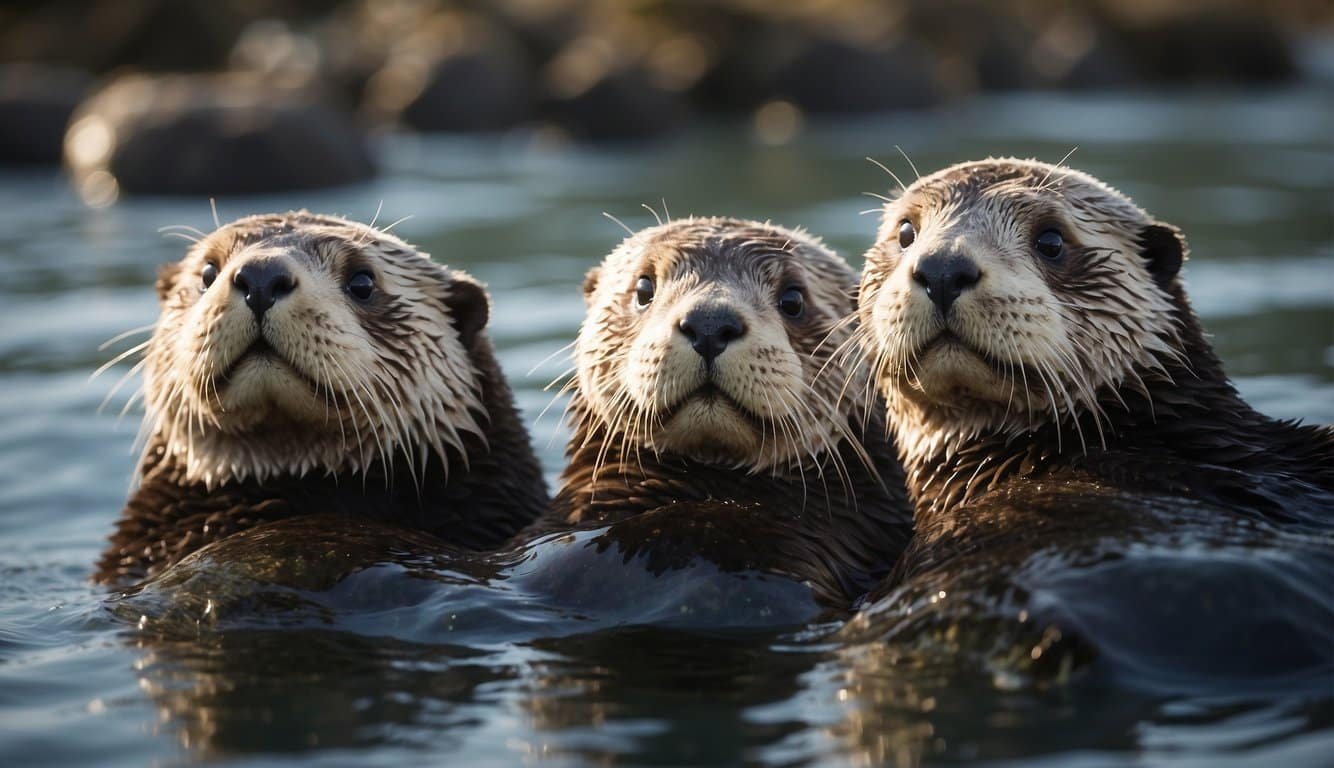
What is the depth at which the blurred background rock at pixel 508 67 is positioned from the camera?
1764 centimetres

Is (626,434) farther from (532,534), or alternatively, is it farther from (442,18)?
(442,18)

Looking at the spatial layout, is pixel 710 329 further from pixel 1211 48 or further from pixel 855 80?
pixel 1211 48

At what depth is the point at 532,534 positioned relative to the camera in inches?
221

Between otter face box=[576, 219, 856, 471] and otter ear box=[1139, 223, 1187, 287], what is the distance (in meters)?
1.09

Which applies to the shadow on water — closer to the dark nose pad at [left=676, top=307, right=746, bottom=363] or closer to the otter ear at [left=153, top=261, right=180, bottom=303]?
the dark nose pad at [left=676, top=307, right=746, bottom=363]

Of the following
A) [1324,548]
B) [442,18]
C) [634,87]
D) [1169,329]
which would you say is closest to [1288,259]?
[1169,329]

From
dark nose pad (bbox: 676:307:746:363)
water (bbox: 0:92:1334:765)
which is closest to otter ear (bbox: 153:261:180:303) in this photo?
water (bbox: 0:92:1334:765)

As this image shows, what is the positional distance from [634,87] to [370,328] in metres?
16.8

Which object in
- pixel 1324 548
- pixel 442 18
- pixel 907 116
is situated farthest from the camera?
pixel 442 18

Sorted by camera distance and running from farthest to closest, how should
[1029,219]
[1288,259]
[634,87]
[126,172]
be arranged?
1. [634,87]
2. [126,172]
3. [1288,259]
4. [1029,219]

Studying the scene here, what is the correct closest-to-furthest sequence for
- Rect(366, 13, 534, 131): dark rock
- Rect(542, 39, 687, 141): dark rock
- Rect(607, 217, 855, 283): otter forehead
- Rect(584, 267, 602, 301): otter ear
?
Rect(607, 217, 855, 283): otter forehead → Rect(584, 267, 602, 301): otter ear → Rect(542, 39, 687, 141): dark rock → Rect(366, 13, 534, 131): dark rock

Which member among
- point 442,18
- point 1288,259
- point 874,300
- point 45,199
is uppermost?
point 442,18

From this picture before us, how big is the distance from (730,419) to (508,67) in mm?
20097

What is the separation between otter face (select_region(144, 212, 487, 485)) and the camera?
5.62 m
